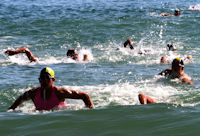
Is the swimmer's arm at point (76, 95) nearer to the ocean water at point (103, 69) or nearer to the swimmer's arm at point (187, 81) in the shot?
the ocean water at point (103, 69)

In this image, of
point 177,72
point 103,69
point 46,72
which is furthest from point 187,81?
point 46,72

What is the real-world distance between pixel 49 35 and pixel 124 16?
7.93m

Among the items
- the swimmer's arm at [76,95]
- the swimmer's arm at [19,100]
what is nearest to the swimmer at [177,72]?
the swimmer's arm at [76,95]

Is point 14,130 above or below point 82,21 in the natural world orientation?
below

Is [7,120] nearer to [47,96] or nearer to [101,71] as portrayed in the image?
[47,96]

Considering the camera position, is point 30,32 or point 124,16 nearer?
point 30,32

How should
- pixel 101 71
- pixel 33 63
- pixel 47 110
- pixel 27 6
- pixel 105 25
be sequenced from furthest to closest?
pixel 27 6 → pixel 105 25 → pixel 33 63 → pixel 101 71 → pixel 47 110

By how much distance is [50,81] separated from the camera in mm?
9008

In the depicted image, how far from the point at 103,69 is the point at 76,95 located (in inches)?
264

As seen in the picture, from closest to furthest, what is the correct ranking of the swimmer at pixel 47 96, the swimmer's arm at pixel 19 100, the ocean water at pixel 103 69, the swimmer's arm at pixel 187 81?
the ocean water at pixel 103 69
the swimmer at pixel 47 96
the swimmer's arm at pixel 19 100
the swimmer's arm at pixel 187 81

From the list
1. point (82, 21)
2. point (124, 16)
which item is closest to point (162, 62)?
point (82, 21)

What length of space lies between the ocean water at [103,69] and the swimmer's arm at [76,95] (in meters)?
0.17

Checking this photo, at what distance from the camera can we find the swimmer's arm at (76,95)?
29.0ft

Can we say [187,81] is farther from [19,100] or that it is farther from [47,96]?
[19,100]
